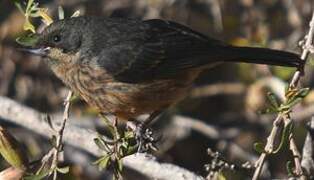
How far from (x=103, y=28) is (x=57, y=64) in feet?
1.20

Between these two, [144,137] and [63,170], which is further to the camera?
[144,137]

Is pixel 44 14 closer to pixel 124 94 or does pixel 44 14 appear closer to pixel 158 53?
pixel 124 94

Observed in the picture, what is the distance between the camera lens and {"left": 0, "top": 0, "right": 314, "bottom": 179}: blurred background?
642cm

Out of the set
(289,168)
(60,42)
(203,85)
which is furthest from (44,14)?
(203,85)

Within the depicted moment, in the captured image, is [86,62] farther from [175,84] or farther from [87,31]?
[175,84]

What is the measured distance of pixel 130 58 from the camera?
199 inches

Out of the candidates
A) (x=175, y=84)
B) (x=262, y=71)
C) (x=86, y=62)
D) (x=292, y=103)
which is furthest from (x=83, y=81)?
(x=262, y=71)

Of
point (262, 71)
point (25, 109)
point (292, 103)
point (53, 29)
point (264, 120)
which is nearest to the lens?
point (292, 103)

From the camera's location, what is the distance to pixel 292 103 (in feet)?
13.2

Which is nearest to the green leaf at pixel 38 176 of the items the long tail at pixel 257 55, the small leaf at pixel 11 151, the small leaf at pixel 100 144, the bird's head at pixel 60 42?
the small leaf at pixel 11 151

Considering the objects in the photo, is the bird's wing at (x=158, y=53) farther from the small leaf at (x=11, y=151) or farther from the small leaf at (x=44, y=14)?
the small leaf at (x=11, y=151)

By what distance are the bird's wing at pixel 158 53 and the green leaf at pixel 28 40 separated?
51cm

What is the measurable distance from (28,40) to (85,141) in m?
0.84

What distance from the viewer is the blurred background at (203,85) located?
6418 mm
